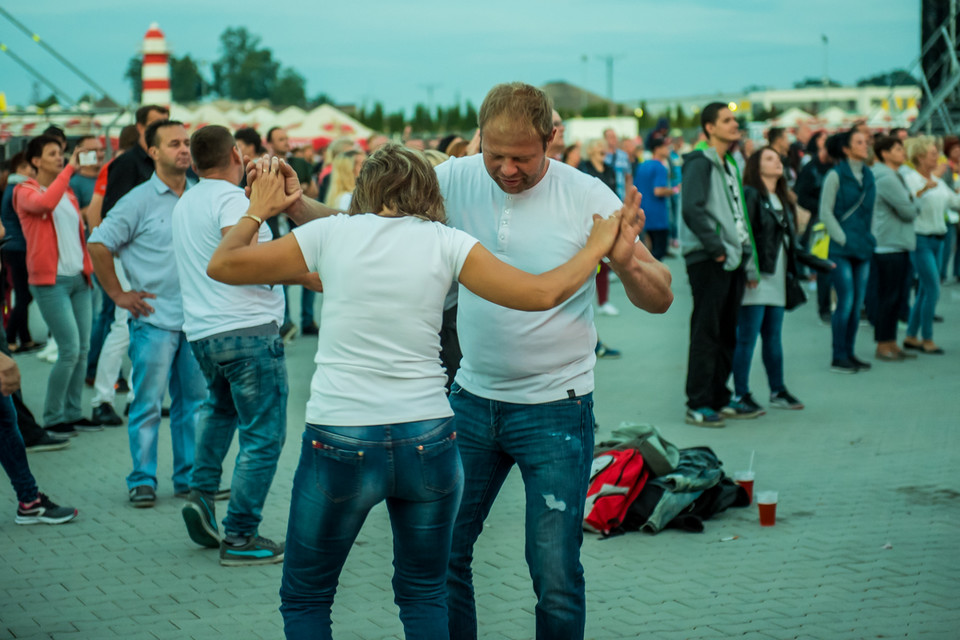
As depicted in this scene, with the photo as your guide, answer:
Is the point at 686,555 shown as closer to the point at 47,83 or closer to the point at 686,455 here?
the point at 686,455

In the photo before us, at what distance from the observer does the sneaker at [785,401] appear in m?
8.74

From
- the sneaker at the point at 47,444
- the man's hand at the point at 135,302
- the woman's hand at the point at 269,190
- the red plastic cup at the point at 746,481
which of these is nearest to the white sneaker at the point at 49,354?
the sneaker at the point at 47,444

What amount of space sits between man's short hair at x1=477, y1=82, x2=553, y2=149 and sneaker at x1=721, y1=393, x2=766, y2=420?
18.2 feet

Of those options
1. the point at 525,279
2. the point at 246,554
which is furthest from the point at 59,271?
the point at 525,279

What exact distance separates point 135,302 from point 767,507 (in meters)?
3.56

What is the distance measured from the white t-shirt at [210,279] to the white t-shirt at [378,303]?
2180 mm

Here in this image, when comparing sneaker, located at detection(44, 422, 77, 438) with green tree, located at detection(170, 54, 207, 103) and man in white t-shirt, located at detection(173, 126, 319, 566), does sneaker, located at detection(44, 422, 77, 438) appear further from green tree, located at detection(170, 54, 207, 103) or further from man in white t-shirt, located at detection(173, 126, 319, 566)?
green tree, located at detection(170, 54, 207, 103)

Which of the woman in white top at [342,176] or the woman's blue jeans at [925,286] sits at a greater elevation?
the woman in white top at [342,176]

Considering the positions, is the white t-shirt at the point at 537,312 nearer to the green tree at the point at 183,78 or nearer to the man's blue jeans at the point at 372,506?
the man's blue jeans at the point at 372,506

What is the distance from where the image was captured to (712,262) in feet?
26.5

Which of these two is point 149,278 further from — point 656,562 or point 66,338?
point 656,562

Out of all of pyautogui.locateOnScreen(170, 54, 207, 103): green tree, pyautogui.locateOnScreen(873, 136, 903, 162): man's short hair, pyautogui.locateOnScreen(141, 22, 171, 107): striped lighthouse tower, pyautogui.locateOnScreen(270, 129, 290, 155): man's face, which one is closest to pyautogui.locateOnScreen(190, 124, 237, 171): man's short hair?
pyautogui.locateOnScreen(270, 129, 290, 155): man's face

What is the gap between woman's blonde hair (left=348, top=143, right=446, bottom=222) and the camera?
3.09 meters

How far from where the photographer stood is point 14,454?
18.7ft
